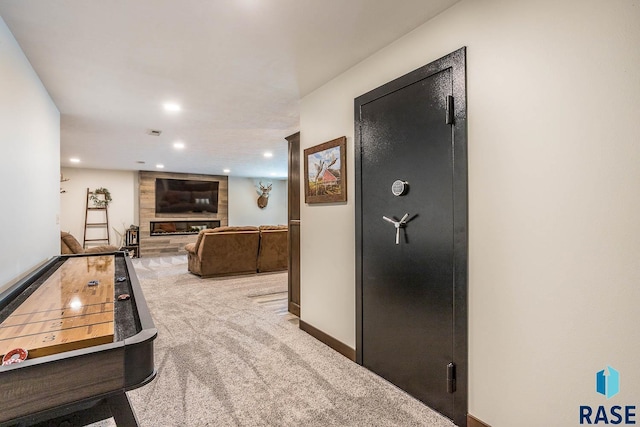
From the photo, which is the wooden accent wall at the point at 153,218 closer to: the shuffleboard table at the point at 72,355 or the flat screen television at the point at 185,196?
the flat screen television at the point at 185,196

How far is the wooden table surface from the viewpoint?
98cm

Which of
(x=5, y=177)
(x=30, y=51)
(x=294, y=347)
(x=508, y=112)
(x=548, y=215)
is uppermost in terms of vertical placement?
(x=30, y=51)

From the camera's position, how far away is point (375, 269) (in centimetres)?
232

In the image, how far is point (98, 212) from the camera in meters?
8.35

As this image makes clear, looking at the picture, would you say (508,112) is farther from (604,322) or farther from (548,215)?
(604,322)

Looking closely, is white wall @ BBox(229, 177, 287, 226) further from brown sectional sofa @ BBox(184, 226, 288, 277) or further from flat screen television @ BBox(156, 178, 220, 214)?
brown sectional sofa @ BBox(184, 226, 288, 277)

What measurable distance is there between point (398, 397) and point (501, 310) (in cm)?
91

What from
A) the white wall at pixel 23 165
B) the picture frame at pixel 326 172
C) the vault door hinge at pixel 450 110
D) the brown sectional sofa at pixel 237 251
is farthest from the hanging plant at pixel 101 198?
the vault door hinge at pixel 450 110

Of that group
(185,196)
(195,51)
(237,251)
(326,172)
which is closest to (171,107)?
(195,51)

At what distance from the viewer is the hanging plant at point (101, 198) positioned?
825cm

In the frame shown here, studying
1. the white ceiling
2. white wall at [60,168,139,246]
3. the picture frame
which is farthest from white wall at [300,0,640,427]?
white wall at [60,168,139,246]

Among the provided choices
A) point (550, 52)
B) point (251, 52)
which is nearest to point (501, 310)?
point (550, 52)

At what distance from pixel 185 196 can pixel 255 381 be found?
784 cm

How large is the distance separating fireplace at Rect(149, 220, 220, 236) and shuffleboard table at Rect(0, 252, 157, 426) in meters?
7.85
